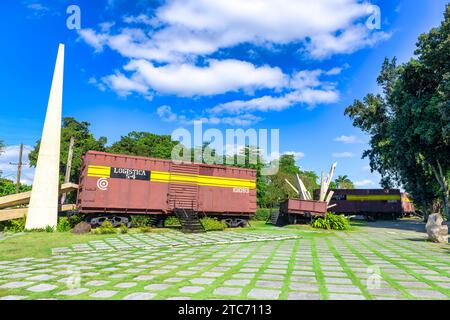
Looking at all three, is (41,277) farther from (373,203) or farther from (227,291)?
(373,203)

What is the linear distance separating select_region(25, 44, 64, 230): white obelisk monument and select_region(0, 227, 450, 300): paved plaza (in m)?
6.90

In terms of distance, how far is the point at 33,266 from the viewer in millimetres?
6699

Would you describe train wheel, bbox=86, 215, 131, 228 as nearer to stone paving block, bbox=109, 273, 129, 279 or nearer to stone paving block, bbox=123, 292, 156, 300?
stone paving block, bbox=109, 273, 129, 279

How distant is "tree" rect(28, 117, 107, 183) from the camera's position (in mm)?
35084

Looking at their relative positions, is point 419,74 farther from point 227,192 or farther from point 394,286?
point 394,286

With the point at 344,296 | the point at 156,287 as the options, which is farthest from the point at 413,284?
the point at 156,287

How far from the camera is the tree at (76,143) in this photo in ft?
115

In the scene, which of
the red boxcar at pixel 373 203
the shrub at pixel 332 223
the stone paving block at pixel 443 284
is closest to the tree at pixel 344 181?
the red boxcar at pixel 373 203

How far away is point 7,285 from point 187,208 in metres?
12.2

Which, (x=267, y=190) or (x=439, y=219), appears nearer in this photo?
(x=439, y=219)

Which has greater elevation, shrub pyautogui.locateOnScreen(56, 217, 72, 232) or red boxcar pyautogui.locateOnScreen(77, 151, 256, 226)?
red boxcar pyautogui.locateOnScreen(77, 151, 256, 226)

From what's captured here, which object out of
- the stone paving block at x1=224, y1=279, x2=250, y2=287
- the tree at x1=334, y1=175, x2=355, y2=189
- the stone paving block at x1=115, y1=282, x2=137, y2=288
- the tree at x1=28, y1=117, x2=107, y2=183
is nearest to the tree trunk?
the stone paving block at x1=224, y1=279, x2=250, y2=287

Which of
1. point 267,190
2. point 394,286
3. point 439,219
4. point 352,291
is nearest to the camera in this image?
point 352,291
